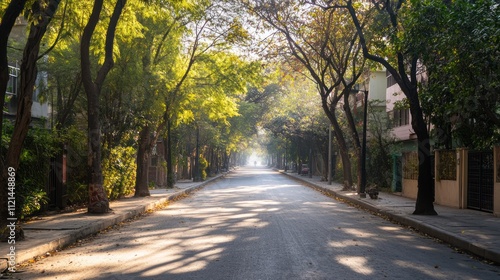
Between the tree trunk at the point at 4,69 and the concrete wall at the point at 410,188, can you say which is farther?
the concrete wall at the point at 410,188

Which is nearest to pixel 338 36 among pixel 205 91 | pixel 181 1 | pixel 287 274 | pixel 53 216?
pixel 205 91

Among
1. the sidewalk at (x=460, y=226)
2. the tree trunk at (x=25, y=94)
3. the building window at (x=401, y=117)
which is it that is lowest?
the sidewalk at (x=460, y=226)

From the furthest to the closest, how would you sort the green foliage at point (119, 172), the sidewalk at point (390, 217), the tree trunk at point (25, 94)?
the green foliage at point (119, 172) → the tree trunk at point (25, 94) → the sidewalk at point (390, 217)

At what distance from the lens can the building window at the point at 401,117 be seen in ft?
115

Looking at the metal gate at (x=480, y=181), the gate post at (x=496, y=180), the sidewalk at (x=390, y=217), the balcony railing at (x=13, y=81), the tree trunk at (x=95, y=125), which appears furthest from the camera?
the balcony railing at (x=13, y=81)

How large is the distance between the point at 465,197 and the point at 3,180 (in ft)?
49.5

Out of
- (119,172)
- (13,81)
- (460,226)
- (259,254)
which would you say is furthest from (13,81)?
(460,226)

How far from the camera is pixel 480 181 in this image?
17.3 meters

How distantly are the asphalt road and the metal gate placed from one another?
4.50 meters

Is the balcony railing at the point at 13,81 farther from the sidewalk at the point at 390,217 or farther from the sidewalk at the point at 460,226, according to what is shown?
the sidewalk at the point at 460,226

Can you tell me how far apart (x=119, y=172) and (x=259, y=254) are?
13.4 meters

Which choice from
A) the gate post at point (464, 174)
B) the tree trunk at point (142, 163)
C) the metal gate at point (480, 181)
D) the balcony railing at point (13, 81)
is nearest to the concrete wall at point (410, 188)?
the gate post at point (464, 174)

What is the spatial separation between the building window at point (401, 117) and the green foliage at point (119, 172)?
19.2 meters

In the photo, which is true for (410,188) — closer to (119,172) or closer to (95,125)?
(119,172)
